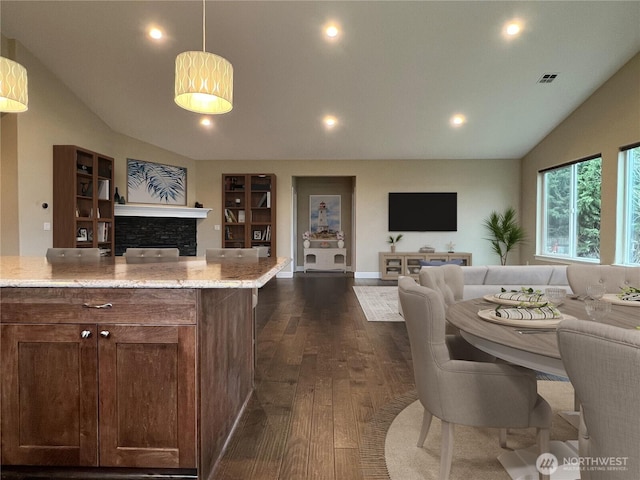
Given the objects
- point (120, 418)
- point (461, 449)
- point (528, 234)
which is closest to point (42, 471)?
point (120, 418)

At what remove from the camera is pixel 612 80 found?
5371 mm

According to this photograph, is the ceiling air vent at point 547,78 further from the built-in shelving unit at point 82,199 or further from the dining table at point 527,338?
the built-in shelving unit at point 82,199

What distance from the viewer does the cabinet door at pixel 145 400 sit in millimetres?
1615

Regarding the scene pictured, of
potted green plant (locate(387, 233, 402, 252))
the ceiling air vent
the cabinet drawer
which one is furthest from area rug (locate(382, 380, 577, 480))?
potted green plant (locate(387, 233, 402, 252))

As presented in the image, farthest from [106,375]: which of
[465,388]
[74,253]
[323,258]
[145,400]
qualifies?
[323,258]

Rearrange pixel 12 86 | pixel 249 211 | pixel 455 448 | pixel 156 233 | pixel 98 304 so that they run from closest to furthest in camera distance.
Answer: pixel 98 304 < pixel 455 448 < pixel 12 86 < pixel 156 233 < pixel 249 211

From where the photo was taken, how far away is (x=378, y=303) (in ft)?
18.1

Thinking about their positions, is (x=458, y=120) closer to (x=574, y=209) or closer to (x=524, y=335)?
(x=574, y=209)

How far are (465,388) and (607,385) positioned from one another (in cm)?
76

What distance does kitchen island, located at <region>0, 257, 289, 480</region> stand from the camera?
1.61 m

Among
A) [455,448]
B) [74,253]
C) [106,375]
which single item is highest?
[74,253]

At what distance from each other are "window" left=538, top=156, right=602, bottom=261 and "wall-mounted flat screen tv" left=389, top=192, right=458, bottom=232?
1.79 meters

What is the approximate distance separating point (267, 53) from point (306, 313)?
11.5 ft

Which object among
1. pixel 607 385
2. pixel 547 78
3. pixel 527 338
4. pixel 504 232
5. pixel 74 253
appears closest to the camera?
pixel 607 385
